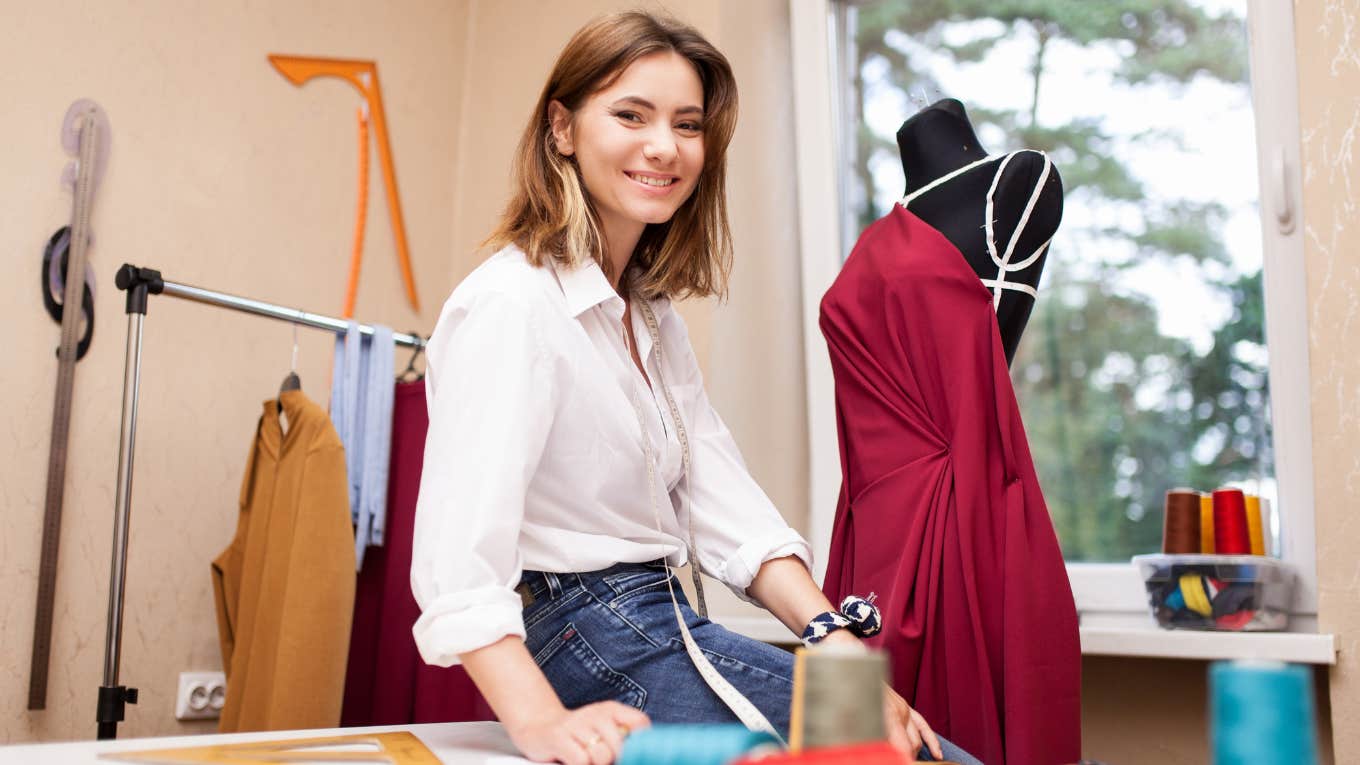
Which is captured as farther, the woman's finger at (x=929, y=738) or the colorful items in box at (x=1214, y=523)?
the colorful items in box at (x=1214, y=523)

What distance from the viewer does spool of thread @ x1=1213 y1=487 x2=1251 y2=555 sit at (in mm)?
1768

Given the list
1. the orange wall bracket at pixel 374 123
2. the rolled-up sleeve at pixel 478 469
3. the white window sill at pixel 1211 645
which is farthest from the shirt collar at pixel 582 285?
the orange wall bracket at pixel 374 123

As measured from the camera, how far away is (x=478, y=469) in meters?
1.02

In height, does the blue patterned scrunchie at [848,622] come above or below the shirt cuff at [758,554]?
below

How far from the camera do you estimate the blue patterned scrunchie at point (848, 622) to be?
4.03ft

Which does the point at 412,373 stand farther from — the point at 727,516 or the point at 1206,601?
the point at 1206,601

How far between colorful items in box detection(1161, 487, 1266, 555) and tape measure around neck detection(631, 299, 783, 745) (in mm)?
880

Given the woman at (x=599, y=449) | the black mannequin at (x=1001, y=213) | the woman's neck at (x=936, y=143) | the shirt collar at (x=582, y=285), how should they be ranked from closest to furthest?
the woman at (x=599, y=449) → the shirt collar at (x=582, y=285) → the black mannequin at (x=1001, y=213) → the woman's neck at (x=936, y=143)

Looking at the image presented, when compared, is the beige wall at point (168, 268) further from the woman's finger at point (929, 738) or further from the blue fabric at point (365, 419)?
the woman's finger at point (929, 738)

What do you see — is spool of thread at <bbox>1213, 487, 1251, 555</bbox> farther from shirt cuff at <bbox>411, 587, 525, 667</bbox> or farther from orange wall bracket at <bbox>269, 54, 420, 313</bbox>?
orange wall bracket at <bbox>269, 54, 420, 313</bbox>

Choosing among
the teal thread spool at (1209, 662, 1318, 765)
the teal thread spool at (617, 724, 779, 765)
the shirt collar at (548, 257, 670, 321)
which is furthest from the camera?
the shirt collar at (548, 257, 670, 321)

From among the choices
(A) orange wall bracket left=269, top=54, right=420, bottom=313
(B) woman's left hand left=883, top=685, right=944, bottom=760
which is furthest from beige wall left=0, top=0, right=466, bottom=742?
(B) woman's left hand left=883, top=685, right=944, bottom=760

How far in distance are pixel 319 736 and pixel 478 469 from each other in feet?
0.94

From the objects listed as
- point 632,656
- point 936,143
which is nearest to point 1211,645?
point 936,143
